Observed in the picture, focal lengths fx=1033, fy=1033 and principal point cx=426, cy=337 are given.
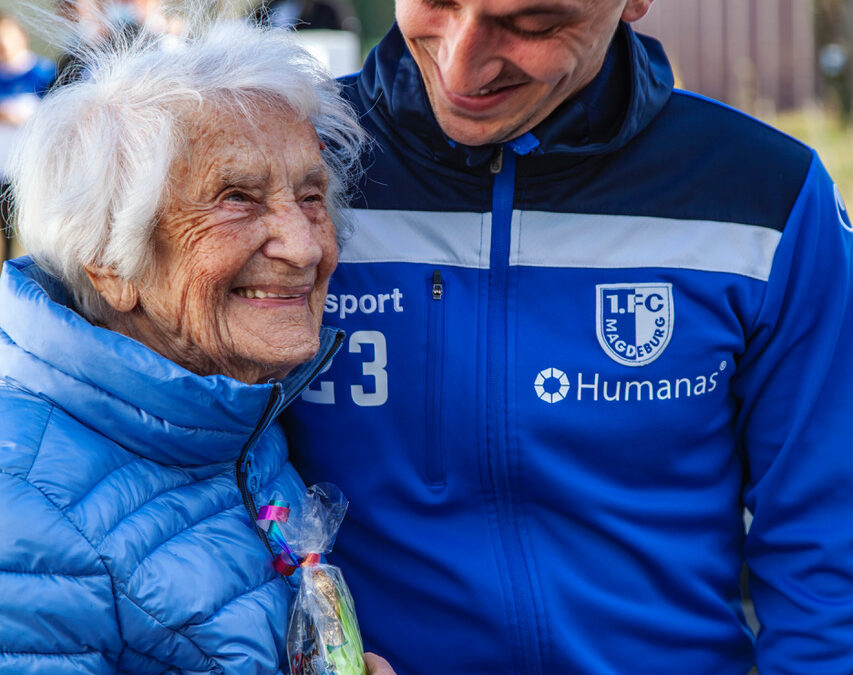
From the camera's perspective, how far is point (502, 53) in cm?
198

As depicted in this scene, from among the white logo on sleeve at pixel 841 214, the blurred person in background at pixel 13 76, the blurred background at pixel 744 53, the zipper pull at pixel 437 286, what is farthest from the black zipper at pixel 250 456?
the blurred person in background at pixel 13 76

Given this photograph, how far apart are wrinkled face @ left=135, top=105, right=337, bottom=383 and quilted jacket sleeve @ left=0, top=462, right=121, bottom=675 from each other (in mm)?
433

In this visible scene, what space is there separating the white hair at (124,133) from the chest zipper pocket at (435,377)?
476mm

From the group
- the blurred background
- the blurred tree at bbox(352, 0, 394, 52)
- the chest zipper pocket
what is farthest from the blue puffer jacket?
the blurred tree at bbox(352, 0, 394, 52)

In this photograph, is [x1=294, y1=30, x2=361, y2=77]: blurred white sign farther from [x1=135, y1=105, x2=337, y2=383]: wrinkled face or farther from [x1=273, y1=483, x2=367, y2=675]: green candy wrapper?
[x1=273, y1=483, x2=367, y2=675]: green candy wrapper

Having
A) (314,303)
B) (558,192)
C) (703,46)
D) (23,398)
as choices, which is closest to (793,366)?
(558,192)

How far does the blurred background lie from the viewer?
22.5 feet

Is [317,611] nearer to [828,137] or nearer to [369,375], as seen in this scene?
[369,375]

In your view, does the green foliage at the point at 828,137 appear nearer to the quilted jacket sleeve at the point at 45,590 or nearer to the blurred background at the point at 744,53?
the blurred background at the point at 744,53

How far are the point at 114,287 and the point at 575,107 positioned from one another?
40.5 inches

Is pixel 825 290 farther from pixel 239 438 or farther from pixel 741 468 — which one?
pixel 239 438

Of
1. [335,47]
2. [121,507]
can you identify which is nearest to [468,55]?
[121,507]

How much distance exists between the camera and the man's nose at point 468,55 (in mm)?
1927

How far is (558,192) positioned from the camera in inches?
89.6
